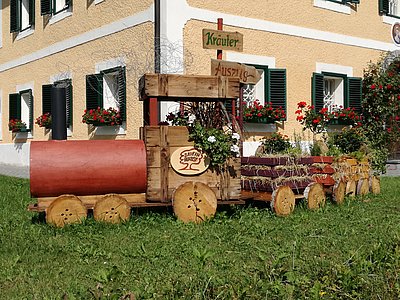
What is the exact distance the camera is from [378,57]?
13.0 metres

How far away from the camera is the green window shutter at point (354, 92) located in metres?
12.0

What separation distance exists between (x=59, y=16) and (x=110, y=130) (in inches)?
141

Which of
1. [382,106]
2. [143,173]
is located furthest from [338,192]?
[382,106]

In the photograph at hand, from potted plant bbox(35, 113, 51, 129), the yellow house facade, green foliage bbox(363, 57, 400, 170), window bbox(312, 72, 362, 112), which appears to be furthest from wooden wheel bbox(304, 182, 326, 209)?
potted plant bbox(35, 113, 51, 129)

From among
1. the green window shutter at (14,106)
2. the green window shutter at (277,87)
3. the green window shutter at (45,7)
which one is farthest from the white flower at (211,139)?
the green window shutter at (14,106)

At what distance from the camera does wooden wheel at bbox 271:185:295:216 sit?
6.24 m

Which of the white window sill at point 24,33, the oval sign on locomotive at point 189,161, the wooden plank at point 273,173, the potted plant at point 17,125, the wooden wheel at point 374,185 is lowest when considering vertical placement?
the wooden wheel at point 374,185

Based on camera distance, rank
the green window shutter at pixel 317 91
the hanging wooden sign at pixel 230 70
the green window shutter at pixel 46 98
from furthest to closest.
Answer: the green window shutter at pixel 46 98 → the green window shutter at pixel 317 91 → the hanging wooden sign at pixel 230 70

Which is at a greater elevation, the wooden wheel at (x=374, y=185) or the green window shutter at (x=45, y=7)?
the green window shutter at (x=45, y=7)

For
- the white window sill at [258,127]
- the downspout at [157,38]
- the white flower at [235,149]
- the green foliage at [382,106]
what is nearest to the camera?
the white flower at [235,149]

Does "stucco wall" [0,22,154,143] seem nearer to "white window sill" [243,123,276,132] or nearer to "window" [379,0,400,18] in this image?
"white window sill" [243,123,276,132]

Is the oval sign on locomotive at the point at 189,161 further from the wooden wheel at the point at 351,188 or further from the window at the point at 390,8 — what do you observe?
the window at the point at 390,8

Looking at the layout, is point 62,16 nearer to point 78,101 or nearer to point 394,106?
point 78,101

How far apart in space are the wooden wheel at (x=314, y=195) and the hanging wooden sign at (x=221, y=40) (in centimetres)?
199
